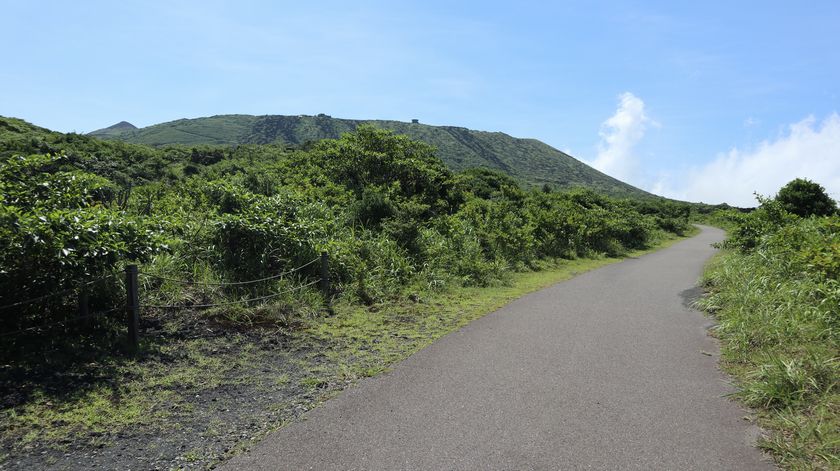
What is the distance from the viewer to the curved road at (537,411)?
3.50m

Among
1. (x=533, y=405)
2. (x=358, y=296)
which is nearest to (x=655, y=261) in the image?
(x=358, y=296)

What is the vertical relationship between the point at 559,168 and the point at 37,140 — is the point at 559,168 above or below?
above

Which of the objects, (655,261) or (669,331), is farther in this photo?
(655,261)

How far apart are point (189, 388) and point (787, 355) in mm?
6271

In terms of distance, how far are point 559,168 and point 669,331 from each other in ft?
399

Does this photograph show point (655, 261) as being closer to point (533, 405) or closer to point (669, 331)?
point (669, 331)

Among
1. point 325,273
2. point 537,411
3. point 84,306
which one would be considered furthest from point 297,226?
point 537,411

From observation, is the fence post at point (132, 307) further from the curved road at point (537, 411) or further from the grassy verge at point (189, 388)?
the curved road at point (537, 411)

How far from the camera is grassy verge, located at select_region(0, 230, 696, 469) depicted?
3584mm

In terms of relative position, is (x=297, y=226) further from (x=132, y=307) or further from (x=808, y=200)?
(x=808, y=200)

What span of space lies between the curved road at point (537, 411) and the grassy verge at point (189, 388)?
407mm

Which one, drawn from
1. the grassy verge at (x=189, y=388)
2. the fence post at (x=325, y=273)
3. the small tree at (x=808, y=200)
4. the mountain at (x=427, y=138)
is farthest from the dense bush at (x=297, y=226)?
the mountain at (x=427, y=138)

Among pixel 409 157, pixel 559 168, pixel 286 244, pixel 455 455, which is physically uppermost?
pixel 559 168

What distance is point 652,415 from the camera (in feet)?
13.8
